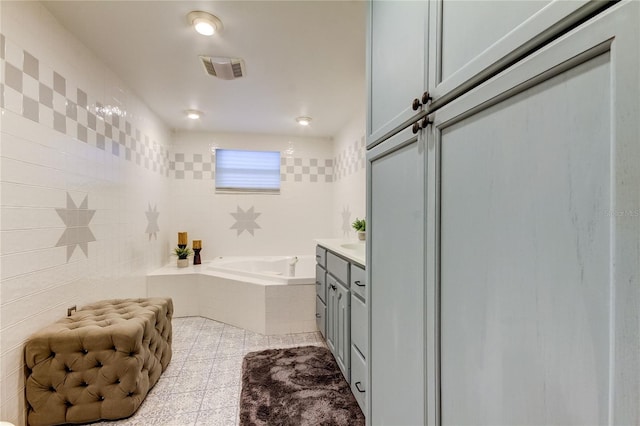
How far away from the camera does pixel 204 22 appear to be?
1.71 metres

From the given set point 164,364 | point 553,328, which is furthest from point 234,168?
point 553,328

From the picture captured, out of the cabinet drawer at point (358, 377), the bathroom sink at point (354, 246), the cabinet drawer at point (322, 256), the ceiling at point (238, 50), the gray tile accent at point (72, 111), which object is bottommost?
the cabinet drawer at point (358, 377)

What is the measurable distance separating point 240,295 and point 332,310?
1244mm

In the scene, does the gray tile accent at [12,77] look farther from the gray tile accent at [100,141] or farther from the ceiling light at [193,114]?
the ceiling light at [193,114]

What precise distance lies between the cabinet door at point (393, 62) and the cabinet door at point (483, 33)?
67 mm

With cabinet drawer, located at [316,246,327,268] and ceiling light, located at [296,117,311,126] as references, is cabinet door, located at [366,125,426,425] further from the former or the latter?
ceiling light, located at [296,117,311,126]

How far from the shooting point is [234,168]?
13.7ft

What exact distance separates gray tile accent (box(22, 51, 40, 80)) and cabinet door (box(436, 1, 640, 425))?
209 cm

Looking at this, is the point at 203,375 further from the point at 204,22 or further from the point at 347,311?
the point at 204,22

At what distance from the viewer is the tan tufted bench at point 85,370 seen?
5.06ft

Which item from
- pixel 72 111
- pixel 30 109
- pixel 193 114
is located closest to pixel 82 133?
pixel 72 111

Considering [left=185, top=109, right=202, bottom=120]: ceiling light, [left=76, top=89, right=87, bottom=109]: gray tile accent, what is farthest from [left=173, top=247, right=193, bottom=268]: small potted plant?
[left=76, top=89, right=87, bottom=109]: gray tile accent

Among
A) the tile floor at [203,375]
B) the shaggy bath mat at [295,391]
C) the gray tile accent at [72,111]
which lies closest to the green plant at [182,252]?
the tile floor at [203,375]

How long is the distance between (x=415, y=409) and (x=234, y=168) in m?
3.83
